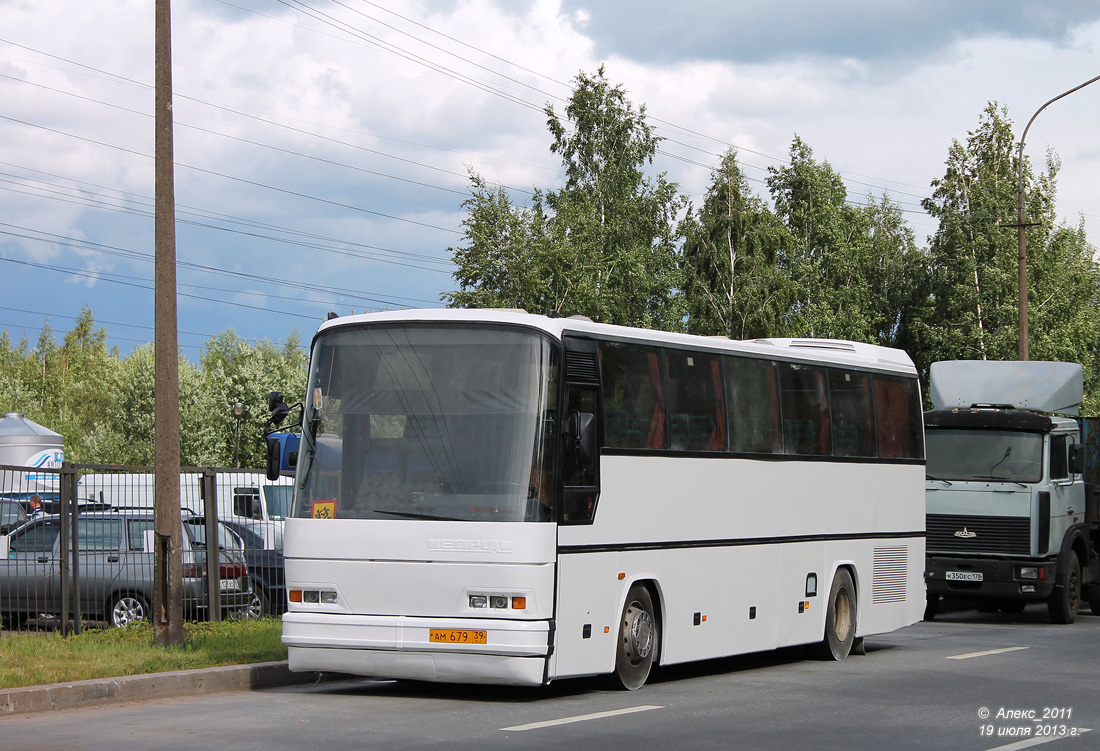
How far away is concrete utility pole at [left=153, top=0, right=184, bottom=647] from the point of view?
544 inches

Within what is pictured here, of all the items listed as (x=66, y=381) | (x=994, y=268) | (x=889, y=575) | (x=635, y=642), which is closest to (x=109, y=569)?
(x=635, y=642)

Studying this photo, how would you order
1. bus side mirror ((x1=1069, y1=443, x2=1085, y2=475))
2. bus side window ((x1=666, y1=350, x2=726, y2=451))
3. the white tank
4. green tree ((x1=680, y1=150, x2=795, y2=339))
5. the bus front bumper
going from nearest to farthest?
the bus front bumper → bus side window ((x1=666, y1=350, x2=726, y2=451)) → bus side mirror ((x1=1069, y1=443, x2=1085, y2=475)) → the white tank → green tree ((x1=680, y1=150, x2=795, y2=339))

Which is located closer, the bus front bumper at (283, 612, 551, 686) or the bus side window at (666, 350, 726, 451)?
the bus front bumper at (283, 612, 551, 686)

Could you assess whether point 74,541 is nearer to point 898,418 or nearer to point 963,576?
point 898,418

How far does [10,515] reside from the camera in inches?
596

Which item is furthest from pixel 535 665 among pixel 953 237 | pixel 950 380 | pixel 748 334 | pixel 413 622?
pixel 953 237

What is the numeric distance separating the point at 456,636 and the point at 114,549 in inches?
247

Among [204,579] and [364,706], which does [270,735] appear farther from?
[204,579]

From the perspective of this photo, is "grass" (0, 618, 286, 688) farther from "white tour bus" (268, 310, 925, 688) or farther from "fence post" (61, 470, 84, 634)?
"white tour bus" (268, 310, 925, 688)

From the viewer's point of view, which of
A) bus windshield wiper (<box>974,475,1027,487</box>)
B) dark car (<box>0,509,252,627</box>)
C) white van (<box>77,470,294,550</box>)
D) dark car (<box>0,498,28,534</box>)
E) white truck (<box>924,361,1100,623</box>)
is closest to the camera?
dark car (<box>0,509,252,627</box>)

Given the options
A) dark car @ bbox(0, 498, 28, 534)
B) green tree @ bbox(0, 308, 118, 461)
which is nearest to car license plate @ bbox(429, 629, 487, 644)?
dark car @ bbox(0, 498, 28, 534)

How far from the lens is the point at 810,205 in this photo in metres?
65.4

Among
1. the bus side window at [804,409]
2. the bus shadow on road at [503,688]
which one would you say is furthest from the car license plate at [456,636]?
the bus side window at [804,409]

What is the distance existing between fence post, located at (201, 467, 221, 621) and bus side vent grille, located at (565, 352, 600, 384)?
651 cm
